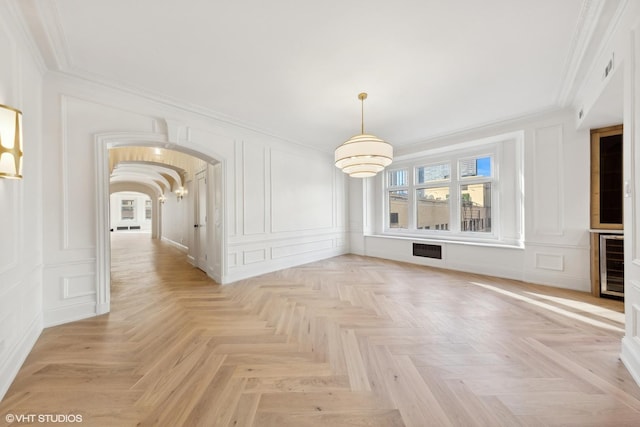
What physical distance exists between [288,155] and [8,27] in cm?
402

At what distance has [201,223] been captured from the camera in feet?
18.4

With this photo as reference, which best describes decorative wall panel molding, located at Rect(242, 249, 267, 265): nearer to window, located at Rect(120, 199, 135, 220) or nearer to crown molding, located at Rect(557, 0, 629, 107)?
crown molding, located at Rect(557, 0, 629, 107)

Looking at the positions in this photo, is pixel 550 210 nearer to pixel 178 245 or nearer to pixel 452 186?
pixel 452 186

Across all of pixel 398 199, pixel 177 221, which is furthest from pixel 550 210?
pixel 177 221

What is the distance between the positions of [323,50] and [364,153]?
127cm

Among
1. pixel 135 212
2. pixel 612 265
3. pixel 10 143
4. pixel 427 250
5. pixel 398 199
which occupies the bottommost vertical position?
pixel 427 250

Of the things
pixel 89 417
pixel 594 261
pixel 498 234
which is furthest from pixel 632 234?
pixel 89 417

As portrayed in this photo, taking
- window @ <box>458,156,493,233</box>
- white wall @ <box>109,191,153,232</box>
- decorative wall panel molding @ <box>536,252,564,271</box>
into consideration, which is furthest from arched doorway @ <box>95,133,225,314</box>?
white wall @ <box>109,191,153,232</box>

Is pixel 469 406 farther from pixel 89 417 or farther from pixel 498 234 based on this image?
pixel 498 234

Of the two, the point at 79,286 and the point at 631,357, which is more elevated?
the point at 79,286

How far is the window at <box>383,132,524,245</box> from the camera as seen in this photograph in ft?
16.3

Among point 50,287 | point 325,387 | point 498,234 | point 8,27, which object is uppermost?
point 8,27

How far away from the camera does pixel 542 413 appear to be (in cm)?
150

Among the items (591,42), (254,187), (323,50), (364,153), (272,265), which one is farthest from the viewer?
(272,265)
